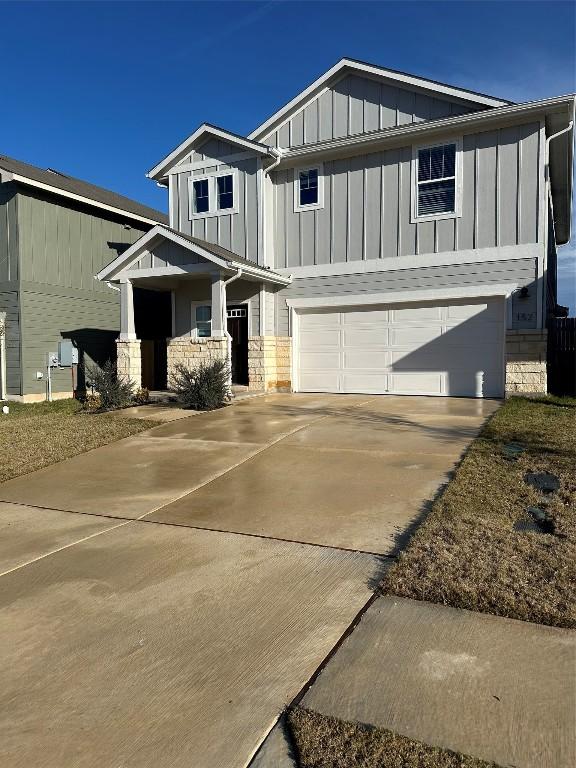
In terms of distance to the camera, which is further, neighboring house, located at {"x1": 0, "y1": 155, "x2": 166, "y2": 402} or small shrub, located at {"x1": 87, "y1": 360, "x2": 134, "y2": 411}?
neighboring house, located at {"x1": 0, "y1": 155, "x2": 166, "y2": 402}

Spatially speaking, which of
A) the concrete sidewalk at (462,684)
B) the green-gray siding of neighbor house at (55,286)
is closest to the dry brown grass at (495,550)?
the concrete sidewalk at (462,684)

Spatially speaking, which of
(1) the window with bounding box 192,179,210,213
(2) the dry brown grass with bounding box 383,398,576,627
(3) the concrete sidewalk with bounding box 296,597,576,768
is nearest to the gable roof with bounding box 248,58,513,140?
(1) the window with bounding box 192,179,210,213

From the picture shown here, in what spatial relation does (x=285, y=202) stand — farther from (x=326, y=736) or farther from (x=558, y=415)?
(x=326, y=736)

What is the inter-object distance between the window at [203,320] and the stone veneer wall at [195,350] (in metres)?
0.74

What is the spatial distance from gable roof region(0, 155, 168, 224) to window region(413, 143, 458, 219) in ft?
28.2

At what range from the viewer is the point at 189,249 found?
12.1 metres

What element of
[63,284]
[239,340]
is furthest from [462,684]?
[63,284]

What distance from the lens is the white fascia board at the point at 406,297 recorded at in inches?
467

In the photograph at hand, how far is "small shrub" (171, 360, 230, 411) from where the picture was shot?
10.9m

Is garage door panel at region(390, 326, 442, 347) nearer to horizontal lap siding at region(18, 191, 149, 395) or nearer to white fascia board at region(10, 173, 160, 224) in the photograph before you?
horizontal lap siding at region(18, 191, 149, 395)

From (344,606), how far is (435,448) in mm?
4198

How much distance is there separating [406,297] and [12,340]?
9.58 m

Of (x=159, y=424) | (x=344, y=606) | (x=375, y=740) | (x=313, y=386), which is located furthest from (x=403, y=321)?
(x=375, y=740)

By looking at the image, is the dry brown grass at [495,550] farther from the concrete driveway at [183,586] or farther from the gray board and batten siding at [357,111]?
the gray board and batten siding at [357,111]
